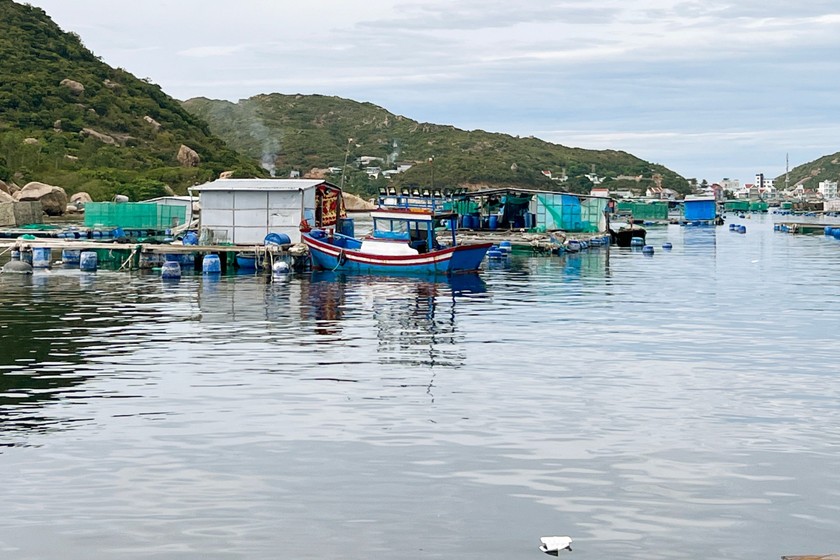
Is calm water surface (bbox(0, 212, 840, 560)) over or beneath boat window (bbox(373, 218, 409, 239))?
beneath

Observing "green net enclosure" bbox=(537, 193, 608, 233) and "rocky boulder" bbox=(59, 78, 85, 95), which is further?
"rocky boulder" bbox=(59, 78, 85, 95)

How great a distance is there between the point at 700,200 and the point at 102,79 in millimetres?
102323

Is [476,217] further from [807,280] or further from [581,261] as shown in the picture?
[807,280]

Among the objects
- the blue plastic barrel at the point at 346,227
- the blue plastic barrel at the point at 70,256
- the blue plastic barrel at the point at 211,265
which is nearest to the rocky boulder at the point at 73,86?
the blue plastic barrel at the point at 346,227

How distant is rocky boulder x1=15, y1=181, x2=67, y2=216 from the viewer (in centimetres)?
11612

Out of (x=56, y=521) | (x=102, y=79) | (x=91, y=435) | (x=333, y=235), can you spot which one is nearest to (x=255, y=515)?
(x=56, y=521)

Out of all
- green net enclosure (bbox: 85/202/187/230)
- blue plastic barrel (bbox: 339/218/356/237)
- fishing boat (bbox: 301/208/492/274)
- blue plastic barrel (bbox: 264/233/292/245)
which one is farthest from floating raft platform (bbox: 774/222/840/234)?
blue plastic barrel (bbox: 264/233/292/245)

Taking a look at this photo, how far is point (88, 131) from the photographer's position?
16625cm

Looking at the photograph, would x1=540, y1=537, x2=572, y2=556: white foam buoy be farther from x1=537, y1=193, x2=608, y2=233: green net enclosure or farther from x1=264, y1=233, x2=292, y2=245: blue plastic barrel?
x1=537, y1=193, x2=608, y2=233: green net enclosure

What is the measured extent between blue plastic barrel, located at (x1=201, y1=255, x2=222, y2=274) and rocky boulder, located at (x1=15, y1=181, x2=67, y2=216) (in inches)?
2366

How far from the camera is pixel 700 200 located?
588 feet

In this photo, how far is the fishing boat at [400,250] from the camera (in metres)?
60.2

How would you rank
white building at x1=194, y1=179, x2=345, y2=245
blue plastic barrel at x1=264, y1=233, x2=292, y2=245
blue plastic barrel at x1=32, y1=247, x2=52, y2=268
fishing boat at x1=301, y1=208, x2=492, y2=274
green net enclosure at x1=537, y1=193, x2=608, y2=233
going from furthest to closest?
green net enclosure at x1=537, y1=193, x2=608, y2=233 < white building at x1=194, y1=179, x2=345, y2=245 < blue plastic barrel at x1=264, y1=233, x2=292, y2=245 < blue plastic barrel at x1=32, y1=247, x2=52, y2=268 < fishing boat at x1=301, y1=208, x2=492, y2=274

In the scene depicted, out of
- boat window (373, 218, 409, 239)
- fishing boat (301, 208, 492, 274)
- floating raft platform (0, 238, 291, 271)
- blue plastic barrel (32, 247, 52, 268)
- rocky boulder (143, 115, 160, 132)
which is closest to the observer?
fishing boat (301, 208, 492, 274)
